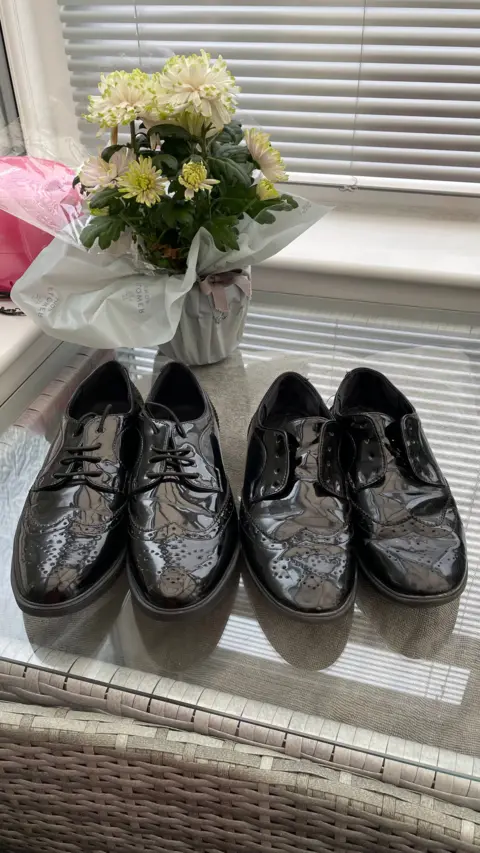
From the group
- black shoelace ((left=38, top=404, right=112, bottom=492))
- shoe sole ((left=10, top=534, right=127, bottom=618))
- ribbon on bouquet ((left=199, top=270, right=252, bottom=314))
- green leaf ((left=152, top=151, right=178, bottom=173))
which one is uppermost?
green leaf ((left=152, top=151, right=178, bottom=173))

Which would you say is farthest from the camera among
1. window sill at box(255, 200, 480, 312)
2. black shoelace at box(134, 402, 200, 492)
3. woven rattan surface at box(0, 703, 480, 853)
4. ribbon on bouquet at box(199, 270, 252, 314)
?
window sill at box(255, 200, 480, 312)

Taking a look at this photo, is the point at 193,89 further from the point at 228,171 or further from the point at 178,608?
the point at 178,608

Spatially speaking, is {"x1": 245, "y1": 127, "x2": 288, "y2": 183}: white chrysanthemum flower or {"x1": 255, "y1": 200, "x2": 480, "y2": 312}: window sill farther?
{"x1": 255, "y1": 200, "x2": 480, "y2": 312}: window sill

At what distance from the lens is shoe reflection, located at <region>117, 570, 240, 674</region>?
601mm

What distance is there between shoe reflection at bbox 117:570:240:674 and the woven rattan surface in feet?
0.17

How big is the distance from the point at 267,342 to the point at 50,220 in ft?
1.19

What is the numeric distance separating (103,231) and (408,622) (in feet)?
1.85

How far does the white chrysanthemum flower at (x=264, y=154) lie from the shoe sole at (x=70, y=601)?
1.64 feet

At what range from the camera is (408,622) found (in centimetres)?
62

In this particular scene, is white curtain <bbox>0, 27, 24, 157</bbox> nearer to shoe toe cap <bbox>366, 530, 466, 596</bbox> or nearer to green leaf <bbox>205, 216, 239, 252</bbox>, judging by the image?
green leaf <bbox>205, 216, 239, 252</bbox>

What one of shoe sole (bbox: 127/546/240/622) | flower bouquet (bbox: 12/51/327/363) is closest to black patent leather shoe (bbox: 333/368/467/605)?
shoe sole (bbox: 127/546/240/622)

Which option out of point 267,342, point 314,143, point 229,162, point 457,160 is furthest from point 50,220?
point 457,160

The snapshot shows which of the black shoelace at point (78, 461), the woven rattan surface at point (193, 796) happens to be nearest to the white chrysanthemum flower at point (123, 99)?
the black shoelace at point (78, 461)

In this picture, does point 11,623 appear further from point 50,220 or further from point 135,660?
point 50,220
